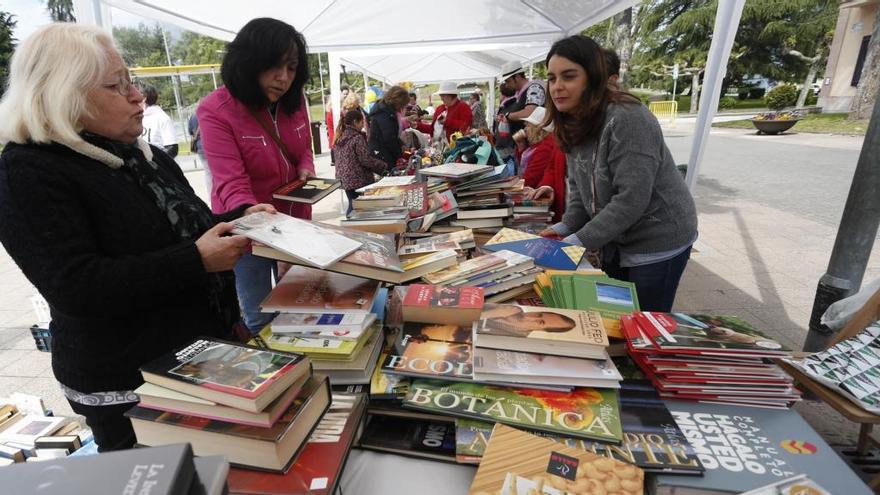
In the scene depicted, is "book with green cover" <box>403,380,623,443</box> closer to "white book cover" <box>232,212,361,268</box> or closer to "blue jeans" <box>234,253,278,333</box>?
"white book cover" <box>232,212,361,268</box>

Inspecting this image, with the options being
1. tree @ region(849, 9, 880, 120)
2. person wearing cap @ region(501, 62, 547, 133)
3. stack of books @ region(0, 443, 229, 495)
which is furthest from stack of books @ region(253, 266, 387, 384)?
tree @ region(849, 9, 880, 120)

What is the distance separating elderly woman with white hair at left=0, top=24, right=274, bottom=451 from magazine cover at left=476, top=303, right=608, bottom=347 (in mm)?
694

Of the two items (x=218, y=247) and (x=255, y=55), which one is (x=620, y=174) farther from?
(x=255, y=55)

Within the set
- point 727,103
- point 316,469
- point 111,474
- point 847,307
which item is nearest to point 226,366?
point 316,469

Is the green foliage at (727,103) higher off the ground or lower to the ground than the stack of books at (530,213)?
higher

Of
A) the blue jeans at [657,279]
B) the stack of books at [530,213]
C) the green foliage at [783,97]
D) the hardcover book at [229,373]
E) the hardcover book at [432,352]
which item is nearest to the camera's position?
the hardcover book at [229,373]

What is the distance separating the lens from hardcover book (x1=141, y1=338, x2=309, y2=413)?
75 cm

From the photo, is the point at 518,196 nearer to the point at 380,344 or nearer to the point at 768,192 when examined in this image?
the point at 380,344

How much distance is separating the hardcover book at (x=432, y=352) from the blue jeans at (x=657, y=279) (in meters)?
1.09

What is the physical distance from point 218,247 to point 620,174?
143 centimetres

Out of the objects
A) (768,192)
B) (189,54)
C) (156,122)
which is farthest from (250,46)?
(189,54)

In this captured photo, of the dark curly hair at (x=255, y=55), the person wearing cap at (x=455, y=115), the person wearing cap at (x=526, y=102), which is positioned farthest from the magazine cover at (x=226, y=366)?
the person wearing cap at (x=455, y=115)

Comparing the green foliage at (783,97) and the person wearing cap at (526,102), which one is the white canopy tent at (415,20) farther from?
the green foliage at (783,97)

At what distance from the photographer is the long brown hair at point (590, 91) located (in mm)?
1703
